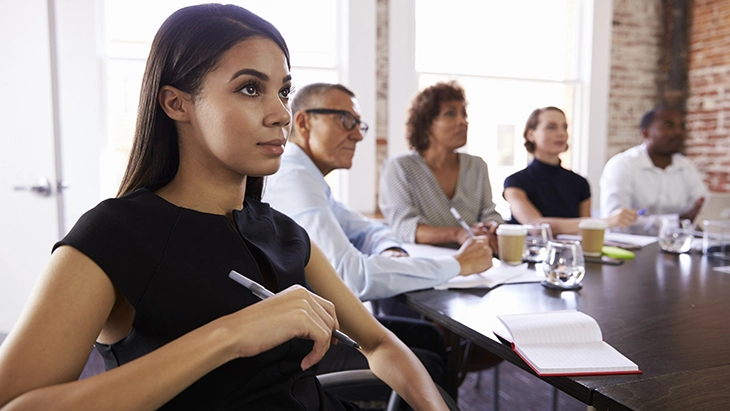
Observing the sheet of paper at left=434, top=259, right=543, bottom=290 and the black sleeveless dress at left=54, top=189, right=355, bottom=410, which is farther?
the sheet of paper at left=434, top=259, right=543, bottom=290

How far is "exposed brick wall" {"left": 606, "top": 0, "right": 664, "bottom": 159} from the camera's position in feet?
16.5

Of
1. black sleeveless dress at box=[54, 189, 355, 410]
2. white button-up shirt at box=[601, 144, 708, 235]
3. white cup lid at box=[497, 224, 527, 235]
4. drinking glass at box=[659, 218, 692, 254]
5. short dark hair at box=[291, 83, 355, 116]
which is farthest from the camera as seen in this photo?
white button-up shirt at box=[601, 144, 708, 235]

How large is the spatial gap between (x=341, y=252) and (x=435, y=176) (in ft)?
4.53

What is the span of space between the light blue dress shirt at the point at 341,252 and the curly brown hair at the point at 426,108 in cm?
124

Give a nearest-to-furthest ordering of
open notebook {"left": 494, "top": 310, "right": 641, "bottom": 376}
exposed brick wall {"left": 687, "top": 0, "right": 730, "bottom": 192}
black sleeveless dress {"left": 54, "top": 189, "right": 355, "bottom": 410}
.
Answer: black sleeveless dress {"left": 54, "top": 189, "right": 355, "bottom": 410}
open notebook {"left": 494, "top": 310, "right": 641, "bottom": 376}
exposed brick wall {"left": 687, "top": 0, "right": 730, "bottom": 192}

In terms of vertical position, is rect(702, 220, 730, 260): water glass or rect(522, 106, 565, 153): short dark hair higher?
rect(522, 106, 565, 153): short dark hair

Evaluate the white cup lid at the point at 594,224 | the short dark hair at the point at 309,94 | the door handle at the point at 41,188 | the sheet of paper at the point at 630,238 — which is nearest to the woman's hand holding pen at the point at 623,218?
the sheet of paper at the point at 630,238

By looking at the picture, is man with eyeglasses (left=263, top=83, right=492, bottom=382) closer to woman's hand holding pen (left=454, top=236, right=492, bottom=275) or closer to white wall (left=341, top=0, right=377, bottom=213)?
woman's hand holding pen (left=454, top=236, right=492, bottom=275)

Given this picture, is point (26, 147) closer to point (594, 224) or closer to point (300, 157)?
point (300, 157)

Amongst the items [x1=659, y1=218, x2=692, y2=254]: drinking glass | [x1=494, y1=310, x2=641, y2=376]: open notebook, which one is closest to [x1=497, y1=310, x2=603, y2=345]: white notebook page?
[x1=494, y1=310, x2=641, y2=376]: open notebook

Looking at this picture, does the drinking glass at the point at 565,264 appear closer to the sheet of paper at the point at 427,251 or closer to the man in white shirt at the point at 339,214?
the man in white shirt at the point at 339,214

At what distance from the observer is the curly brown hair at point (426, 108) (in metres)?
2.98

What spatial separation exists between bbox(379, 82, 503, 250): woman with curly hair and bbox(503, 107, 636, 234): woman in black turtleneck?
220 millimetres

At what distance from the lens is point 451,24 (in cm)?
435
